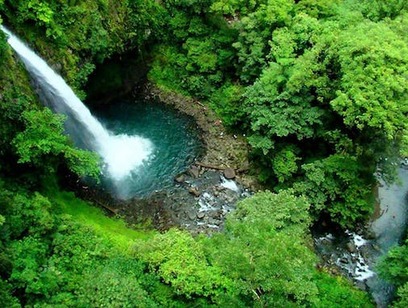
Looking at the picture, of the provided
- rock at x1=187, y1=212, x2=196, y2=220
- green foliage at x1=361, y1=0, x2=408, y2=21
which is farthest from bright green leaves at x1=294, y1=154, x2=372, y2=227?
green foliage at x1=361, y1=0, x2=408, y2=21

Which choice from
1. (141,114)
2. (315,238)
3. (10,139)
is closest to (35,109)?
(10,139)

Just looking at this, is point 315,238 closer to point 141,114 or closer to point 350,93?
point 350,93

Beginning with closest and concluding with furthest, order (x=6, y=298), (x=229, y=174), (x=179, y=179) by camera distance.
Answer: (x=6, y=298), (x=179, y=179), (x=229, y=174)

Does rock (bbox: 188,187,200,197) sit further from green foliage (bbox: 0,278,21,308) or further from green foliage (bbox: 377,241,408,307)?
green foliage (bbox: 0,278,21,308)

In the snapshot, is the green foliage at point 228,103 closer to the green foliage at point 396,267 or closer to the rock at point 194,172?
the rock at point 194,172

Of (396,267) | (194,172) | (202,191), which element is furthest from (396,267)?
(194,172)

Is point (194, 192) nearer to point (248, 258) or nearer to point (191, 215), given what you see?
point (191, 215)
